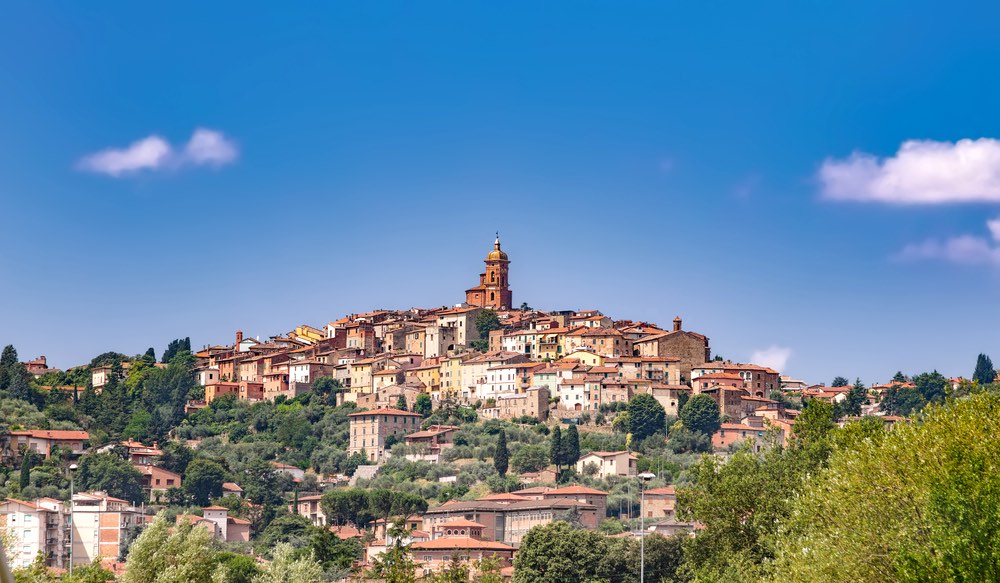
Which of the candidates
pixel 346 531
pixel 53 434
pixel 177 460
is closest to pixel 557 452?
pixel 346 531

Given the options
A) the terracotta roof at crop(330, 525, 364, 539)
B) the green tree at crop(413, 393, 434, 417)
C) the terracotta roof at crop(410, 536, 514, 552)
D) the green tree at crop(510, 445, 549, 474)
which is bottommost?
the terracotta roof at crop(410, 536, 514, 552)

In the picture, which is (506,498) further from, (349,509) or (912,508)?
(912,508)

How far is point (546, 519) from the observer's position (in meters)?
94.7

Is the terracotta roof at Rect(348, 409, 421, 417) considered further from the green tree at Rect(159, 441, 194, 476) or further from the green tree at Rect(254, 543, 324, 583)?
the green tree at Rect(254, 543, 324, 583)

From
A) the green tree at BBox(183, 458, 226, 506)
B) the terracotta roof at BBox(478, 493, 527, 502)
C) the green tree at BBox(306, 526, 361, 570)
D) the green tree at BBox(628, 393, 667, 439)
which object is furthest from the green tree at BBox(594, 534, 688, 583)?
the green tree at BBox(183, 458, 226, 506)

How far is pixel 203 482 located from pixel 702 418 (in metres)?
34.9

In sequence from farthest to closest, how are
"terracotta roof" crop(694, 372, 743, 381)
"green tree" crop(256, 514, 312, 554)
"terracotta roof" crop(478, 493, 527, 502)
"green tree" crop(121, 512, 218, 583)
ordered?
"terracotta roof" crop(694, 372, 743, 381)
"terracotta roof" crop(478, 493, 527, 502)
"green tree" crop(256, 514, 312, 554)
"green tree" crop(121, 512, 218, 583)

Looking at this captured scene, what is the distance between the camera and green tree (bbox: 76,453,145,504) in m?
110

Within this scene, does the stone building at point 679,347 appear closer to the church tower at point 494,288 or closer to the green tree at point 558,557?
the church tower at point 494,288

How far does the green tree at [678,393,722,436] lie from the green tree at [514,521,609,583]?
152 ft

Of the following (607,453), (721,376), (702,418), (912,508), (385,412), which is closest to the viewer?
(912,508)

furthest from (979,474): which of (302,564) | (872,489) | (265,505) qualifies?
(265,505)

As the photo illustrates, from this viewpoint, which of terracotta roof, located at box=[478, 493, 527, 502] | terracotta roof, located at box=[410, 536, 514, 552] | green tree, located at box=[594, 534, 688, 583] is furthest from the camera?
terracotta roof, located at box=[478, 493, 527, 502]

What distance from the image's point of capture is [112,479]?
111 metres
